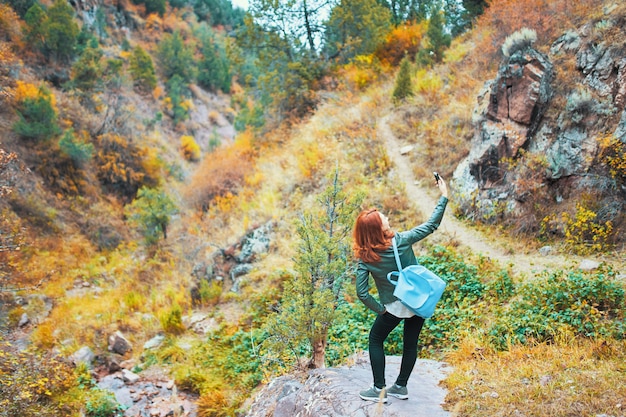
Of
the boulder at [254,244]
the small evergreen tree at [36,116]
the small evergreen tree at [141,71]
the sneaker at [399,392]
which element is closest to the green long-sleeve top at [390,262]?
the sneaker at [399,392]

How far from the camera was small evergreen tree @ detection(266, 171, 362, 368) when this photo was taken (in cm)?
466

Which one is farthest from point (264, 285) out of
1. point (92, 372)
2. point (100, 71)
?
point (100, 71)

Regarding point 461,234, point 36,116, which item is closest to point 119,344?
point 461,234

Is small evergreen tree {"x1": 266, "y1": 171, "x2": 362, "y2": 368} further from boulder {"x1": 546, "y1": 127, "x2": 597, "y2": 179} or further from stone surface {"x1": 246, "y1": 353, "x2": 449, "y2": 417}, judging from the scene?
boulder {"x1": 546, "y1": 127, "x2": 597, "y2": 179}

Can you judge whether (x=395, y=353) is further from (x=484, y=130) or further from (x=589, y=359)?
(x=484, y=130)

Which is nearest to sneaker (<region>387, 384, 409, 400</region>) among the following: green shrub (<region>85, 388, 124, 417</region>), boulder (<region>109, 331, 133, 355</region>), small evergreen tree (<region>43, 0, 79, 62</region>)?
green shrub (<region>85, 388, 124, 417</region>)

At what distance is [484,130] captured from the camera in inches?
352

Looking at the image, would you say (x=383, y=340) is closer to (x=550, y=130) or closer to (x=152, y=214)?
(x=550, y=130)

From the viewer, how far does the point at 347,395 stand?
3760 millimetres

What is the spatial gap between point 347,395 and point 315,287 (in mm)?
1382

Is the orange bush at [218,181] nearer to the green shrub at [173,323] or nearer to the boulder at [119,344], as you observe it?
the green shrub at [173,323]

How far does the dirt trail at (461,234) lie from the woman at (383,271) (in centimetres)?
374

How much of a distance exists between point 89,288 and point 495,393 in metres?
11.5

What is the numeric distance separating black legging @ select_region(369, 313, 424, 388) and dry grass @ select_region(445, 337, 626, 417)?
0.48 m
